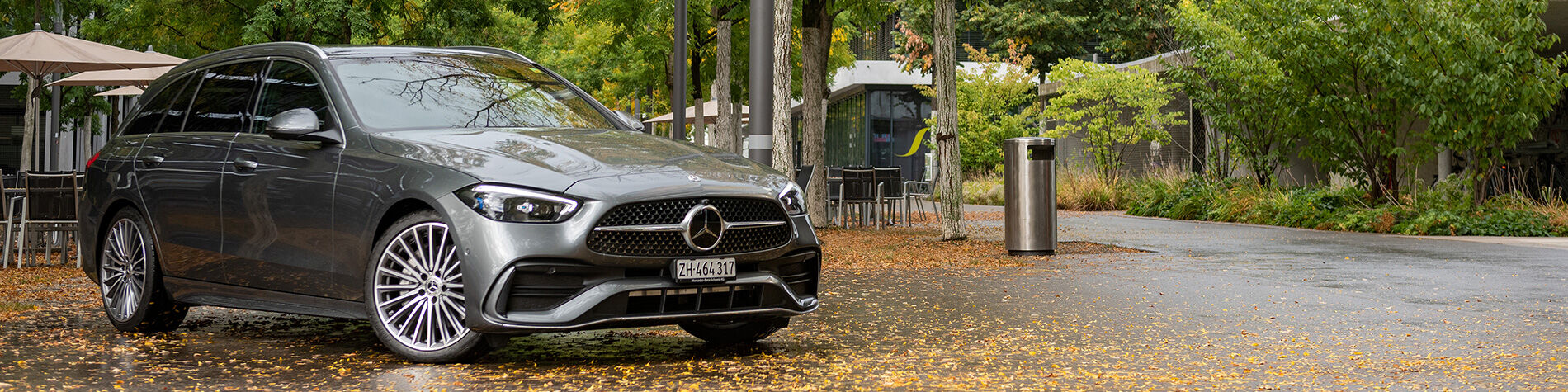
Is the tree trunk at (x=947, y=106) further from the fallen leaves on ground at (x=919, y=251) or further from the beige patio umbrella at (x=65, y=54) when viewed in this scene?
the beige patio umbrella at (x=65, y=54)

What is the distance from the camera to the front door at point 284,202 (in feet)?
21.8

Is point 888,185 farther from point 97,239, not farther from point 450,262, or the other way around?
point 450,262

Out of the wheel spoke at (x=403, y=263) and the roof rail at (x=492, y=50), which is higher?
the roof rail at (x=492, y=50)

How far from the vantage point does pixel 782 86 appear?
15453 millimetres

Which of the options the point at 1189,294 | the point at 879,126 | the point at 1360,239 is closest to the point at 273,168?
the point at 1189,294

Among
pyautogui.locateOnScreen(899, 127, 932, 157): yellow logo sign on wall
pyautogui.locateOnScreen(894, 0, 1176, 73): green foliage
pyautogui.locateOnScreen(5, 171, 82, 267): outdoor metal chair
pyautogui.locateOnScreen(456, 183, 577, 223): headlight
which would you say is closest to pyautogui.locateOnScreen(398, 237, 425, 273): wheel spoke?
pyautogui.locateOnScreen(456, 183, 577, 223): headlight

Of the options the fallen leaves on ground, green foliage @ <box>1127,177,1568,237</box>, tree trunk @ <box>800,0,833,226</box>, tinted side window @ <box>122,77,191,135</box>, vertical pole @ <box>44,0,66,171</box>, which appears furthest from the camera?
vertical pole @ <box>44,0,66,171</box>

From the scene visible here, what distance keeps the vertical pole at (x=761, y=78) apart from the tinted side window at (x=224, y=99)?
4638 millimetres

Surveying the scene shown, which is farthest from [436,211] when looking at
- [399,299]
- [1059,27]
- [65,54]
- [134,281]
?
[1059,27]

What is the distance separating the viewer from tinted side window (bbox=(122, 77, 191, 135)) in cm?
823

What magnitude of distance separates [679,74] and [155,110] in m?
8.04

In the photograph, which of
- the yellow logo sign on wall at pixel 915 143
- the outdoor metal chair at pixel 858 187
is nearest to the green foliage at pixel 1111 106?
the outdoor metal chair at pixel 858 187

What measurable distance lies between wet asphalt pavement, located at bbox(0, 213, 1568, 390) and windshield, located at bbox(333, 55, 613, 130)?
1.06 meters

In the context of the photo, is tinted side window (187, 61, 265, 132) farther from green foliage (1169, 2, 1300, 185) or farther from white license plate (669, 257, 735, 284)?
green foliage (1169, 2, 1300, 185)
